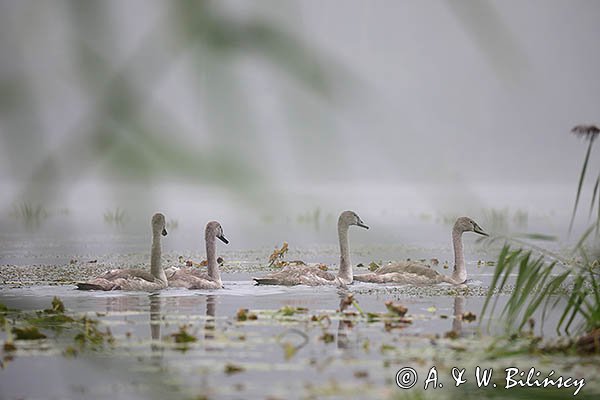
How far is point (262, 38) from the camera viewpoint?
0.83m

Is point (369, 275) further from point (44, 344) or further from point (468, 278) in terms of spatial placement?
point (44, 344)

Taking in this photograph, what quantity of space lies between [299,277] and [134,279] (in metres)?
1.74

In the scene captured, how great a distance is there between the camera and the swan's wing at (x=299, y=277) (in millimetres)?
9617

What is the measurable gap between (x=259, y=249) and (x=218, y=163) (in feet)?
48.4

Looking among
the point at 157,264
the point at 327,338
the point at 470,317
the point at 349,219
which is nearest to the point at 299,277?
the point at 157,264

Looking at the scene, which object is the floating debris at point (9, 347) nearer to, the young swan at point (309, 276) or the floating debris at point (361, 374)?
the floating debris at point (361, 374)

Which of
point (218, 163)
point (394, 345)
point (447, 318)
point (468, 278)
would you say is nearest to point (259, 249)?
point (468, 278)

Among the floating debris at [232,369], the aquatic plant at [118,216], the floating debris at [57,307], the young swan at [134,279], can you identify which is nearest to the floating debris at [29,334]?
the floating debris at [57,307]

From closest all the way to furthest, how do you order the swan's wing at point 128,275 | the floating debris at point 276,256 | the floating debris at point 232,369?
the floating debris at point 232,369 < the swan's wing at point 128,275 < the floating debris at point 276,256

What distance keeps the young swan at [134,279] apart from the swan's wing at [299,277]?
1.01m

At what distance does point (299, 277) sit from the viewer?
9.76m

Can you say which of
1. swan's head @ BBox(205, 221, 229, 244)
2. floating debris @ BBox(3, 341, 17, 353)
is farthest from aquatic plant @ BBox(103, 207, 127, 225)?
swan's head @ BBox(205, 221, 229, 244)

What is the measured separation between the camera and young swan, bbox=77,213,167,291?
29.0 ft

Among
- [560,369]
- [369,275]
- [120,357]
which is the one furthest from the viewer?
[369,275]
